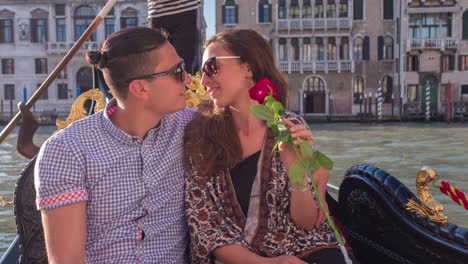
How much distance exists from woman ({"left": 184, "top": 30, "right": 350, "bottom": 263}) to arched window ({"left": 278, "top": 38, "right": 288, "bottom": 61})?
16.0 m

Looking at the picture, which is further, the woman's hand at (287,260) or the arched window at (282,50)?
the arched window at (282,50)

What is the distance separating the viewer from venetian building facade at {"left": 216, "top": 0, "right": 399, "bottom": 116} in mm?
16688

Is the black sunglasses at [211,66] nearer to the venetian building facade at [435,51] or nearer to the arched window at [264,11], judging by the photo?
the venetian building facade at [435,51]

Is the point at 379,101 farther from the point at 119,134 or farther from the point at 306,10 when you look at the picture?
the point at 119,134

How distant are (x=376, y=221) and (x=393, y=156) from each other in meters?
6.43

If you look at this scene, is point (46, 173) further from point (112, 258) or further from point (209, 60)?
point (209, 60)

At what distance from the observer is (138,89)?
3.39 feet

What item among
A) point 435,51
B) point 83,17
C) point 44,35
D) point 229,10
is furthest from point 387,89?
point 44,35

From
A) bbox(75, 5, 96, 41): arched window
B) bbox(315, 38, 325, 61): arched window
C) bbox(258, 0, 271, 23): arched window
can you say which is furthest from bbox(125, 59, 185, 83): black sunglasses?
bbox(75, 5, 96, 41): arched window

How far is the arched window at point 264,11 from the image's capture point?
55.0ft

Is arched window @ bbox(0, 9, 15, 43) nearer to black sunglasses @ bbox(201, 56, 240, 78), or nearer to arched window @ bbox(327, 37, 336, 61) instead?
arched window @ bbox(327, 37, 336, 61)

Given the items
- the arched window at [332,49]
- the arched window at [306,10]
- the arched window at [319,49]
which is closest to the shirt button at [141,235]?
the arched window at [319,49]

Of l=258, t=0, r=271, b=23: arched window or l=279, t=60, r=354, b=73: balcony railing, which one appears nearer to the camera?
l=279, t=60, r=354, b=73: balcony railing

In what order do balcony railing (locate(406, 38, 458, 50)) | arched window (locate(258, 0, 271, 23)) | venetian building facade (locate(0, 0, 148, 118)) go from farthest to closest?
venetian building facade (locate(0, 0, 148, 118)), arched window (locate(258, 0, 271, 23)), balcony railing (locate(406, 38, 458, 50))
